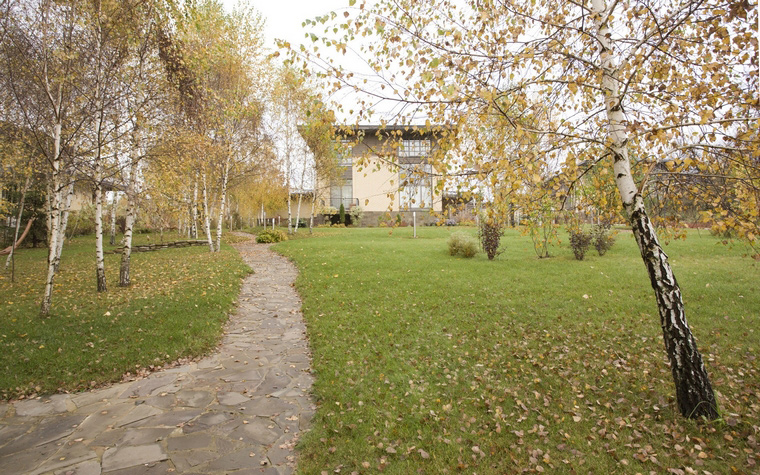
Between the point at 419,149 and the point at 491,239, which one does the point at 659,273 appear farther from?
the point at 491,239

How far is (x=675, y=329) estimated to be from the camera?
12.7 feet

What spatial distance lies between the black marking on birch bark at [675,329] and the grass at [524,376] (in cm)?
22

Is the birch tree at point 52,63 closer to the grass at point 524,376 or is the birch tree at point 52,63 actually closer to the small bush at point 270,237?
the grass at point 524,376

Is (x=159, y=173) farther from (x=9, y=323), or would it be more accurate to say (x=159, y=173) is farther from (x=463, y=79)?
(x=463, y=79)

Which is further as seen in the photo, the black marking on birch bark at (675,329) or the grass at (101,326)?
the grass at (101,326)

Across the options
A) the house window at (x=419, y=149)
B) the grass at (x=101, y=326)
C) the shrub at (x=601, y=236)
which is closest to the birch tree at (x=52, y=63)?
the grass at (x=101, y=326)

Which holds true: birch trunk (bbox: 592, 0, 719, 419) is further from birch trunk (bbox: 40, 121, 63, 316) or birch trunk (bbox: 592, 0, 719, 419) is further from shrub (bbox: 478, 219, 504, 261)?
shrub (bbox: 478, 219, 504, 261)

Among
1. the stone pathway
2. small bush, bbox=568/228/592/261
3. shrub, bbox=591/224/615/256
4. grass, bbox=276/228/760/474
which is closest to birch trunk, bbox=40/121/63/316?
the stone pathway

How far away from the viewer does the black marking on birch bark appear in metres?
3.80

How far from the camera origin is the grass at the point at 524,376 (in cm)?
361

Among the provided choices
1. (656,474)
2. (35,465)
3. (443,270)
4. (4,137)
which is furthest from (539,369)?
(4,137)

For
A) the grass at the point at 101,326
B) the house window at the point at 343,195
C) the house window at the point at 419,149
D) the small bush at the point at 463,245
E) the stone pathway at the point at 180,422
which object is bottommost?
the stone pathway at the point at 180,422

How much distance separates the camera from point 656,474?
10.7 ft

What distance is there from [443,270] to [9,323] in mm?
10175
